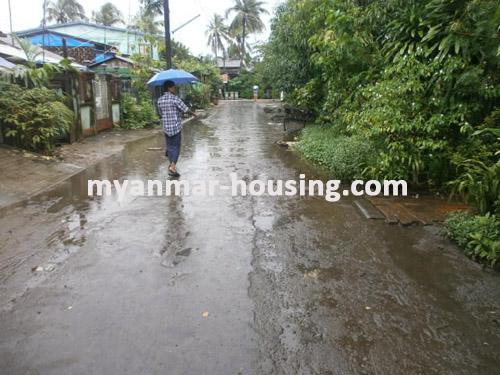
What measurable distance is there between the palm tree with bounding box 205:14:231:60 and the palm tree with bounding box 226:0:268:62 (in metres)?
1.53

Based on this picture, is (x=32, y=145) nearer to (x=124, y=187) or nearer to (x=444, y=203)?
(x=124, y=187)

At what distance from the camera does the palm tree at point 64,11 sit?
48.2 metres

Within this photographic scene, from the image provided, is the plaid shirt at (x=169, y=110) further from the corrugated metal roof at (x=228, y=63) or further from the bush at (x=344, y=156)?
the corrugated metal roof at (x=228, y=63)

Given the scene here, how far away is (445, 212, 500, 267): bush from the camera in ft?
14.1

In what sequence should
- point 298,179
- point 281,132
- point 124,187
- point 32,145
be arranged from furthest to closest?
point 281,132 < point 32,145 < point 298,179 < point 124,187

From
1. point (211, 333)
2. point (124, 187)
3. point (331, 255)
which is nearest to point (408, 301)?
point (331, 255)

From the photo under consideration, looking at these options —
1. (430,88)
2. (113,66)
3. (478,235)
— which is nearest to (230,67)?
(113,66)

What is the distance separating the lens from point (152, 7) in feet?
118

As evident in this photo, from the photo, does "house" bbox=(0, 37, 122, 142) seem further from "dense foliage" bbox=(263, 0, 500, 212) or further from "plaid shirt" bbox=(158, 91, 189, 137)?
"dense foliage" bbox=(263, 0, 500, 212)

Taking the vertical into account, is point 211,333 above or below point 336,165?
below

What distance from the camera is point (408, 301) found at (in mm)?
3682

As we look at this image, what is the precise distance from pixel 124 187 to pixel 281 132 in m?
10.4

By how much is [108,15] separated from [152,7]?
17.7 metres

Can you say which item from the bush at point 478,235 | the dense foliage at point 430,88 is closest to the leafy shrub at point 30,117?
the dense foliage at point 430,88
